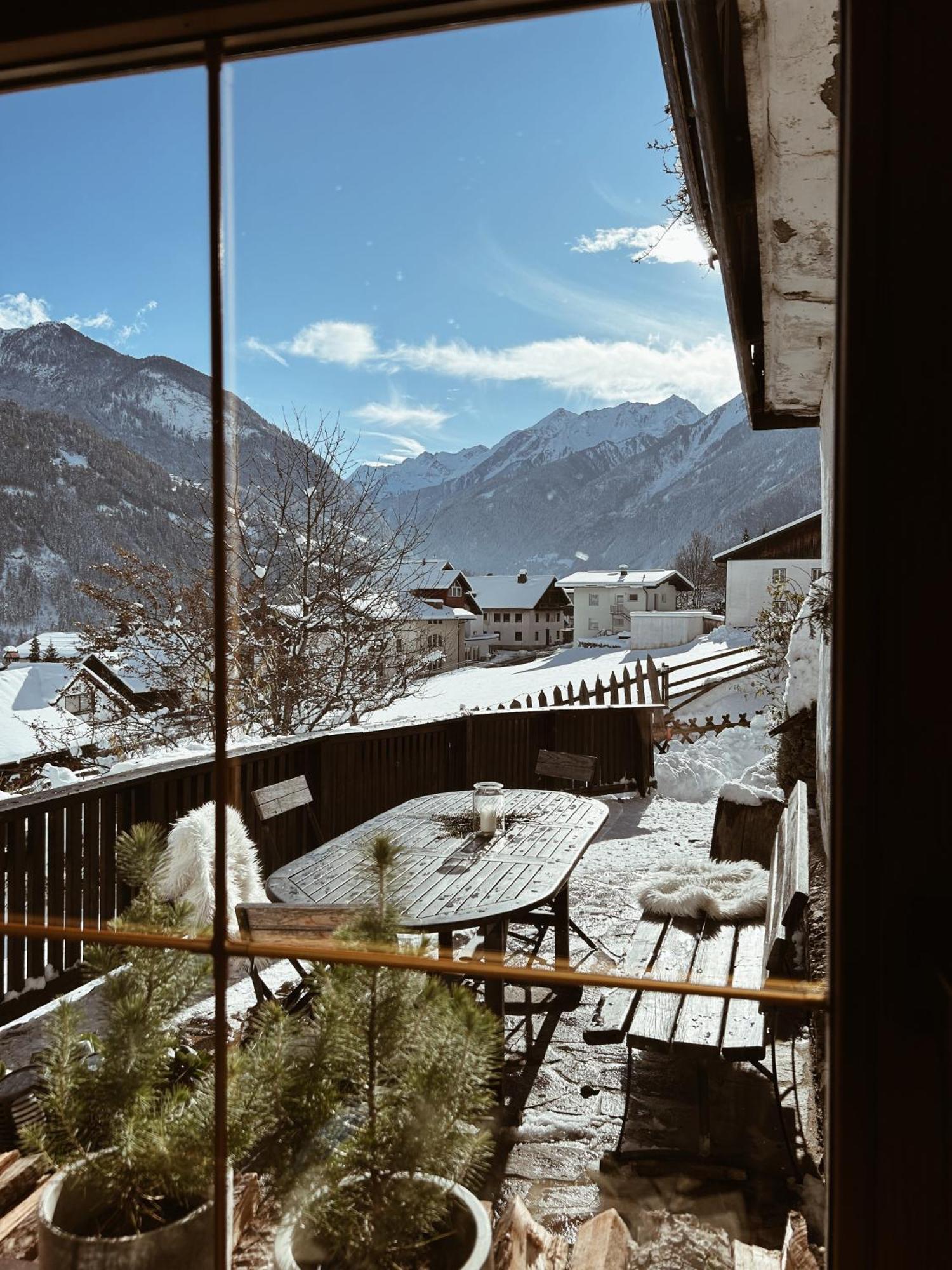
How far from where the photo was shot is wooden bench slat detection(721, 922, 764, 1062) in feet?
4.45

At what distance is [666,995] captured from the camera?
1104 millimetres

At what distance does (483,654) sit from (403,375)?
833 mm

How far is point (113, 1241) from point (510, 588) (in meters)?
0.93

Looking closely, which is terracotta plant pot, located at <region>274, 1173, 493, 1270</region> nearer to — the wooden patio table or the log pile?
the log pile

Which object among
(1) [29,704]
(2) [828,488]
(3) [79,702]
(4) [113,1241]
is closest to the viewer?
(2) [828,488]

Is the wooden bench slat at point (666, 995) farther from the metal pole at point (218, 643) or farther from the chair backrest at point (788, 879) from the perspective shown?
the metal pole at point (218, 643)

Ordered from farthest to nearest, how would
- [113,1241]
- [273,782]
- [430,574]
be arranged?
[273,782], [430,574], [113,1241]

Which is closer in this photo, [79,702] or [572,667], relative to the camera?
[79,702]

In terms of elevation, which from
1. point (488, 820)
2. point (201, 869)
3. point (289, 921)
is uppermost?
point (201, 869)

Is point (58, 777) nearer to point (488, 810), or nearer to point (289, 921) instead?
point (488, 810)

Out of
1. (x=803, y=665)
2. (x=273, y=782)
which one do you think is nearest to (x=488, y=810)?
(x=273, y=782)

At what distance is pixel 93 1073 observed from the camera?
0.98m

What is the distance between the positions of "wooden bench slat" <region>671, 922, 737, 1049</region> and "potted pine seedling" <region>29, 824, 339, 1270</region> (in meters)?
0.52

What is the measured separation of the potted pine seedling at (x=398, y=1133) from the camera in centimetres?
88
